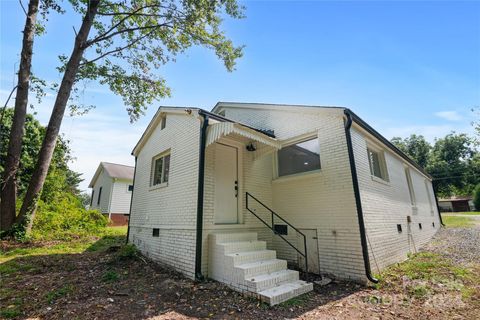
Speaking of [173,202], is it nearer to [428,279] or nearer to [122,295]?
[122,295]

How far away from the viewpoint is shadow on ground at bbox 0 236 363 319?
3.55 meters

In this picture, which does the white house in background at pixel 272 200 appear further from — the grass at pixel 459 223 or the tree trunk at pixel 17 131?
the grass at pixel 459 223

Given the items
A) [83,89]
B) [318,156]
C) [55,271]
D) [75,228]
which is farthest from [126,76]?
[318,156]

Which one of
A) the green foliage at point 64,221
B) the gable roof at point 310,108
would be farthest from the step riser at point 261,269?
the green foliage at point 64,221

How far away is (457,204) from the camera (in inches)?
1704

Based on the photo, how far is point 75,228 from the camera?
1149 centimetres

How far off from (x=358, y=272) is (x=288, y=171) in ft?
10.2

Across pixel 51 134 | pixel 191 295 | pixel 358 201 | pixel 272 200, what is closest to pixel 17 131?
pixel 51 134

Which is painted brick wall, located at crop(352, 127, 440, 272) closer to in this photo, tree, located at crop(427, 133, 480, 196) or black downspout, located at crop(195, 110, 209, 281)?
black downspout, located at crop(195, 110, 209, 281)

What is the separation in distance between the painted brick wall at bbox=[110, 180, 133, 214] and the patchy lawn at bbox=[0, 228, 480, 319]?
13.3 metres

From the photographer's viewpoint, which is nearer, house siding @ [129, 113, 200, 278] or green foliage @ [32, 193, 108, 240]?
house siding @ [129, 113, 200, 278]

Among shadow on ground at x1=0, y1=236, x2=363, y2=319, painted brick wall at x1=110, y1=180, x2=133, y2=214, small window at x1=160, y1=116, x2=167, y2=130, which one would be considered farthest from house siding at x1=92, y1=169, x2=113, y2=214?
small window at x1=160, y1=116, x2=167, y2=130

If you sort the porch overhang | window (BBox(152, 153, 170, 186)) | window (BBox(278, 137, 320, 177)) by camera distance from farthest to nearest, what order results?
window (BBox(152, 153, 170, 186)) < window (BBox(278, 137, 320, 177)) < the porch overhang

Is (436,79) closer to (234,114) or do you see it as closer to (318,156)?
(318,156)
